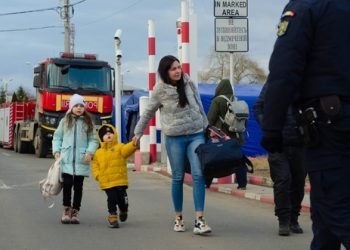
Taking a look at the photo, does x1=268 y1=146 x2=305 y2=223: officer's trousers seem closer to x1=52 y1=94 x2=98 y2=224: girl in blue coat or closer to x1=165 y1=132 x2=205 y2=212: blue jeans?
x1=165 y1=132 x2=205 y2=212: blue jeans

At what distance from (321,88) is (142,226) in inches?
190

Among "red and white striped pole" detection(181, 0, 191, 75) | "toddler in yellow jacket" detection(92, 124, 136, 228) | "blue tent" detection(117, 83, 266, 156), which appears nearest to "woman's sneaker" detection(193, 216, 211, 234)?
"toddler in yellow jacket" detection(92, 124, 136, 228)

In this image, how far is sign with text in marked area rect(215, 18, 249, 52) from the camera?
1191cm

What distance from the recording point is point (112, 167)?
293 inches

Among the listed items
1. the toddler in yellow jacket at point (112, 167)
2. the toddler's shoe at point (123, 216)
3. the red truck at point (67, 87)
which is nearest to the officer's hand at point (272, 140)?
the toddler in yellow jacket at point (112, 167)

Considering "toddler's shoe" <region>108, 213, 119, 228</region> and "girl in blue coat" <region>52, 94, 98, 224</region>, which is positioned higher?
"girl in blue coat" <region>52, 94, 98, 224</region>

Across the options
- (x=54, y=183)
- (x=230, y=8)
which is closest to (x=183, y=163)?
(x=54, y=183)

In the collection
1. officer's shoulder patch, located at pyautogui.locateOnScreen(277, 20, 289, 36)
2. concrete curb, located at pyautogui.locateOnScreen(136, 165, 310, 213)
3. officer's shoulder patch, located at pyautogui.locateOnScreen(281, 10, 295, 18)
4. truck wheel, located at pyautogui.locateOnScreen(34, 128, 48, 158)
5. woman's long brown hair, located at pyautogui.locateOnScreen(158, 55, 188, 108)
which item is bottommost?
truck wheel, located at pyautogui.locateOnScreen(34, 128, 48, 158)

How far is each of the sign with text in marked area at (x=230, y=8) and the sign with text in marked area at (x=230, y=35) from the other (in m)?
0.11

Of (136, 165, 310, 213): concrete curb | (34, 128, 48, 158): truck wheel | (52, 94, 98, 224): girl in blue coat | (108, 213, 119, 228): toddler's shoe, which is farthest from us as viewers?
(34, 128, 48, 158): truck wheel

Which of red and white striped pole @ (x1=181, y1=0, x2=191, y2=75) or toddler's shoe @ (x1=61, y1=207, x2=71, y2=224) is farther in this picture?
red and white striped pole @ (x1=181, y1=0, x2=191, y2=75)

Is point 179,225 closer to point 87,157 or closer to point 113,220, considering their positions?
point 113,220

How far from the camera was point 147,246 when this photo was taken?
21.3 ft

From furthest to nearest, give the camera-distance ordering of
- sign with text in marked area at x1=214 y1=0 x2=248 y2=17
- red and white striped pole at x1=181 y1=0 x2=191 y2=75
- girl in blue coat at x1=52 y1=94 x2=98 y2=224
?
red and white striped pole at x1=181 y1=0 x2=191 y2=75 → sign with text in marked area at x1=214 y1=0 x2=248 y2=17 → girl in blue coat at x1=52 y1=94 x2=98 y2=224
